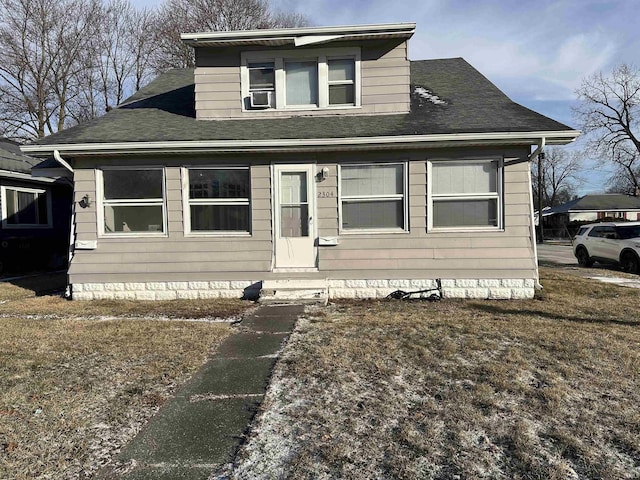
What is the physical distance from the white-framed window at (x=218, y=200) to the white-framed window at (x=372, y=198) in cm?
185

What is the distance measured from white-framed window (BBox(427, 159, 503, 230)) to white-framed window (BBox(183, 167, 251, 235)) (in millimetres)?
3484

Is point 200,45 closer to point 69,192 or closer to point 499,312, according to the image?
point 499,312

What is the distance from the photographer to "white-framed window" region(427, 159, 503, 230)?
305 inches

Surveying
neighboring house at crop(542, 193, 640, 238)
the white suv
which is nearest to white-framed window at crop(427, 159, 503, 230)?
the white suv

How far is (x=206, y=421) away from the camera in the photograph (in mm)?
3150

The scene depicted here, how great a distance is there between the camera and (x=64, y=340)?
5.16 meters

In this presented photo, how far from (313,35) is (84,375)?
7.12m

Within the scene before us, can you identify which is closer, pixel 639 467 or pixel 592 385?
pixel 639 467

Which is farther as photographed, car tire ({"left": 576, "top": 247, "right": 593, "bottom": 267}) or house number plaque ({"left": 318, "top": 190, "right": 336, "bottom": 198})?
car tire ({"left": 576, "top": 247, "right": 593, "bottom": 267})

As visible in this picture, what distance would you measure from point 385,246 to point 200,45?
18.0 ft

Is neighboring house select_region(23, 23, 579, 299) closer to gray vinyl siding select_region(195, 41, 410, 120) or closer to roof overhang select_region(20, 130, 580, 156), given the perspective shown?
roof overhang select_region(20, 130, 580, 156)

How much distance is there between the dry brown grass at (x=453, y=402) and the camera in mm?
2551

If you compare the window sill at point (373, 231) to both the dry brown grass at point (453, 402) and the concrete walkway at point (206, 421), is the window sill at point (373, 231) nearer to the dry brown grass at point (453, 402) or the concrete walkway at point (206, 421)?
the dry brown grass at point (453, 402)

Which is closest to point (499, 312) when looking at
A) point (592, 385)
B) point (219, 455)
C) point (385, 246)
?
point (385, 246)
